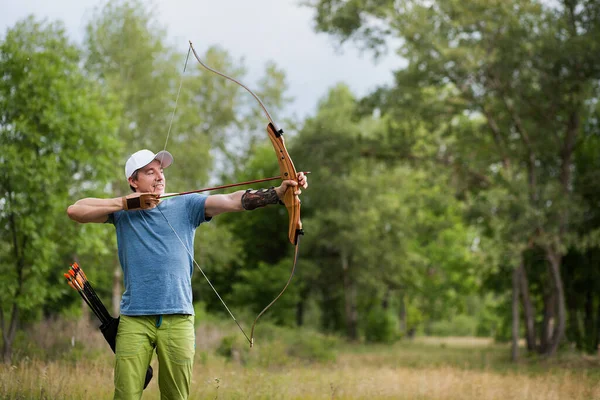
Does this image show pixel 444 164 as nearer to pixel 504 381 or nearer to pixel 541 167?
pixel 541 167

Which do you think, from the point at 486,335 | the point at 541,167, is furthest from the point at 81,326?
the point at 486,335

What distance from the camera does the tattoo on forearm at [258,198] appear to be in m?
3.66

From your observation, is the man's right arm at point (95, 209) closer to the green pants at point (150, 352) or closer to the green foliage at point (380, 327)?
the green pants at point (150, 352)

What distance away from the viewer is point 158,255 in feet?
11.9

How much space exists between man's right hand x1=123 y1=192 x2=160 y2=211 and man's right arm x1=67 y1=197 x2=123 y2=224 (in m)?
0.07

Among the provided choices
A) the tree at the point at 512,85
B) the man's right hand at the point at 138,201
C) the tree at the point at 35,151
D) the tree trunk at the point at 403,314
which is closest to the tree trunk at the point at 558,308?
the tree at the point at 512,85

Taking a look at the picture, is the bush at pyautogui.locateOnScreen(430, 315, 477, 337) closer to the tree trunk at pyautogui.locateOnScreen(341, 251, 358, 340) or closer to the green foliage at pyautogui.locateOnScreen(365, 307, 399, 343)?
the green foliage at pyautogui.locateOnScreen(365, 307, 399, 343)

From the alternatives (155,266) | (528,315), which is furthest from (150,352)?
(528,315)

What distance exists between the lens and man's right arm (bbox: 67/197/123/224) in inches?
143

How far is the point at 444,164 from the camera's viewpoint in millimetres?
17328

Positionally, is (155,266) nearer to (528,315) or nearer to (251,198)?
(251,198)

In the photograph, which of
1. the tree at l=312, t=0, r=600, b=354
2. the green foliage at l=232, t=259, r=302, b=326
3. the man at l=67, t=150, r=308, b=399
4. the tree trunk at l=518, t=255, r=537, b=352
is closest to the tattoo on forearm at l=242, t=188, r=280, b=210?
the man at l=67, t=150, r=308, b=399

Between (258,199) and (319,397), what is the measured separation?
11.5 feet

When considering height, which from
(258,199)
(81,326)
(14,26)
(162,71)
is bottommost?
(81,326)
